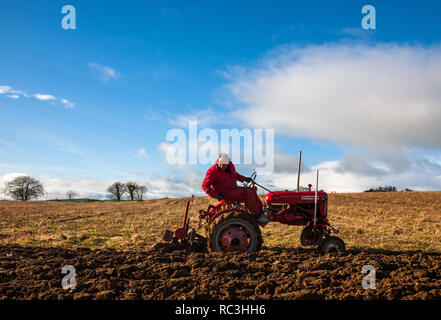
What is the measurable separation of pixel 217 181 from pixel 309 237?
301 cm

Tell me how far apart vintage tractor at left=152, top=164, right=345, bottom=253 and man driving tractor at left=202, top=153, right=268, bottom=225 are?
15cm

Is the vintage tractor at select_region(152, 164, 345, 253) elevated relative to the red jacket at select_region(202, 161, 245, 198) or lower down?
lower down

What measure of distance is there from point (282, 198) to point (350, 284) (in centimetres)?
362

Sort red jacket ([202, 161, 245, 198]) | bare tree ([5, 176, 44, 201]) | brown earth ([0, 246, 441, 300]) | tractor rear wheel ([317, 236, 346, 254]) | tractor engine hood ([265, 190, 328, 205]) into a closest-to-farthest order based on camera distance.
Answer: brown earth ([0, 246, 441, 300]) < red jacket ([202, 161, 245, 198]) < tractor rear wheel ([317, 236, 346, 254]) < tractor engine hood ([265, 190, 328, 205]) < bare tree ([5, 176, 44, 201])

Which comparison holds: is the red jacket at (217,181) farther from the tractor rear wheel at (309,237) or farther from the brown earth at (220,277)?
the tractor rear wheel at (309,237)

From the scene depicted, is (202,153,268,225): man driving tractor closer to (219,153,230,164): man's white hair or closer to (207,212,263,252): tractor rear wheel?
(219,153,230,164): man's white hair

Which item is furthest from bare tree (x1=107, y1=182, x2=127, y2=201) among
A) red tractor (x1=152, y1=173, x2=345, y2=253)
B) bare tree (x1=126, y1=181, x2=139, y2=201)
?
red tractor (x1=152, y1=173, x2=345, y2=253)

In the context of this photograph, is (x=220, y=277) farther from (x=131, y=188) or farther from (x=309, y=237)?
(x=131, y=188)

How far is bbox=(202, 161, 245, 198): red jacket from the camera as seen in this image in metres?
7.12

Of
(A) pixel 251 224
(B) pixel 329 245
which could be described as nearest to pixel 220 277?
(A) pixel 251 224

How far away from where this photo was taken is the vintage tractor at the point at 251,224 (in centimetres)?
689

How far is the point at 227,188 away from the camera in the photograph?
24.1 feet
